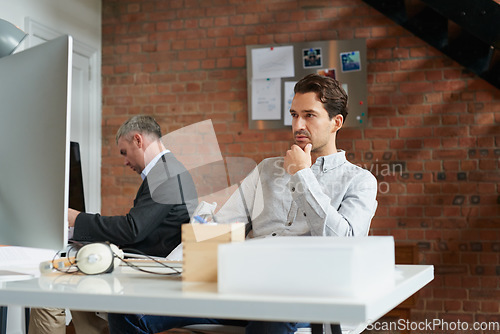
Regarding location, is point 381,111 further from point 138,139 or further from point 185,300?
point 185,300

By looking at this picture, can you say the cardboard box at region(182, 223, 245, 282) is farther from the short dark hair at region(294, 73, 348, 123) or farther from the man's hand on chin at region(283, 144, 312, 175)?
the short dark hair at region(294, 73, 348, 123)

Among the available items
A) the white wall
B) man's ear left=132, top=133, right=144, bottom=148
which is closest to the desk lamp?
man's ear left=132, top=133, right=144, bottom=148

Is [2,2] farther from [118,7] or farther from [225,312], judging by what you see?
[225,312]

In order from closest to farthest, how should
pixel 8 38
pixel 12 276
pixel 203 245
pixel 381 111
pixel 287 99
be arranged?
pixel 203 245 < pixel 12 276 < pixel 8 38 < pixel 381 111 < pixel 287 99

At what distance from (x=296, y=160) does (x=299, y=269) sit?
107cm

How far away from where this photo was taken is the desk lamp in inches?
56.1

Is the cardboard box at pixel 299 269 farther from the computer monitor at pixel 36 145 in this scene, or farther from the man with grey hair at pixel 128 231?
the man with grey hair at pixel 128 231

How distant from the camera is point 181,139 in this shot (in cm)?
162


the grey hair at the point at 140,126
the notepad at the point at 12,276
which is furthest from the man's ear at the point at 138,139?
the notepad at the point at 12,276

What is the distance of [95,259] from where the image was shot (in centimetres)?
133

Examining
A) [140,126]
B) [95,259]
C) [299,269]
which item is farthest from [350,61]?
[299,269]

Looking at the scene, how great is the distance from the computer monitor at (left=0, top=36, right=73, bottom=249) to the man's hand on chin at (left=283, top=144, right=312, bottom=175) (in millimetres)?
940

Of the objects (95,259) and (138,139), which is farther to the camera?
(138,139)

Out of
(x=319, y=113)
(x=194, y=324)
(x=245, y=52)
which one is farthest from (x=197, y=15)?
(x=194, y=324)
